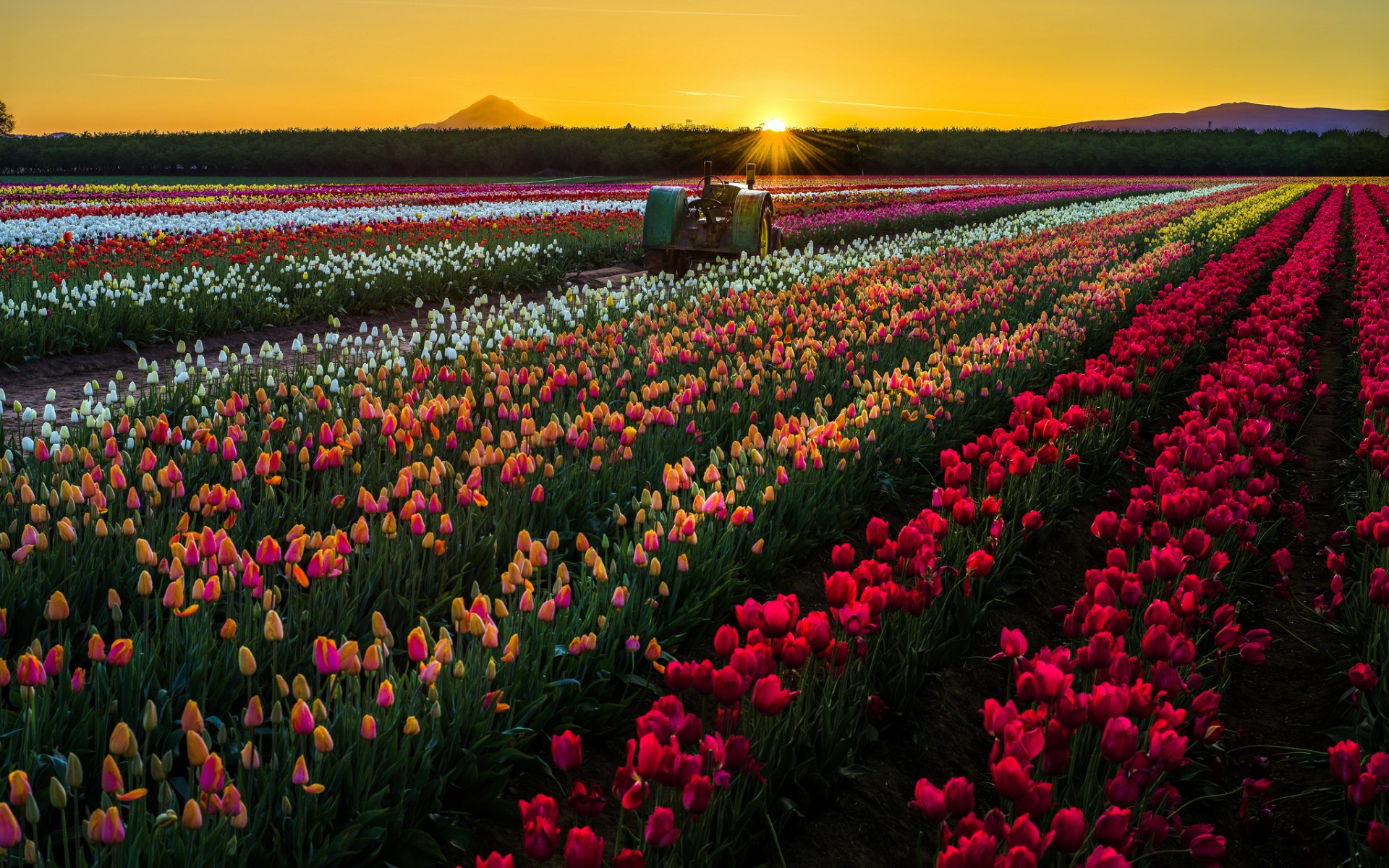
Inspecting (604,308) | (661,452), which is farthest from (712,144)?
(661,452)

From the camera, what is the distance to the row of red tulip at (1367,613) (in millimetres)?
2516

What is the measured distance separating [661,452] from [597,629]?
6.71 ft

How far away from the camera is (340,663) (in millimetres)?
2643

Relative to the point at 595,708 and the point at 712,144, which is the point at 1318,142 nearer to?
the point at 712,144

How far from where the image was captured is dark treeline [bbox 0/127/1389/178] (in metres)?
73.6

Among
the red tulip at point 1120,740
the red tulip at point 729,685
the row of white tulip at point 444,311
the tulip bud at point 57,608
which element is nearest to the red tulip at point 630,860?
the red tulip at point 729,685

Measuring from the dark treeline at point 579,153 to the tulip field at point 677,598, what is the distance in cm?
6659

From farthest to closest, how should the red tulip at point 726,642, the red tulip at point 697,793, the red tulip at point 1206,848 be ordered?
the red tulip at point 726,642, the red tulip at point 1206,848, the red tulip at point 697,793

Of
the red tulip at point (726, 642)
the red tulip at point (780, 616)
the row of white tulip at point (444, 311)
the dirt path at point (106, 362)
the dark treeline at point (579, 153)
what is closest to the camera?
the red tulip at point (726, 642)

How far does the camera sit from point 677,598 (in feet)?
13.1

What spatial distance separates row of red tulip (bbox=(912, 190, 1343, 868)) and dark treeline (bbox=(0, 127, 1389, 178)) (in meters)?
68.8

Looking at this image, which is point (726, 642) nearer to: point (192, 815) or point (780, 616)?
point (780, 616)

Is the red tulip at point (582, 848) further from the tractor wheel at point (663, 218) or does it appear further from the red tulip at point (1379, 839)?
the tractor wheel at point (663, 218)

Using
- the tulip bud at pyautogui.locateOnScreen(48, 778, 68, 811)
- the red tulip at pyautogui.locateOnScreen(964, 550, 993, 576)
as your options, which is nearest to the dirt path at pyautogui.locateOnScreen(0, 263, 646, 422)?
the red tulip at pyautogui.locateOnScreen(964, 550, 993, 576)
